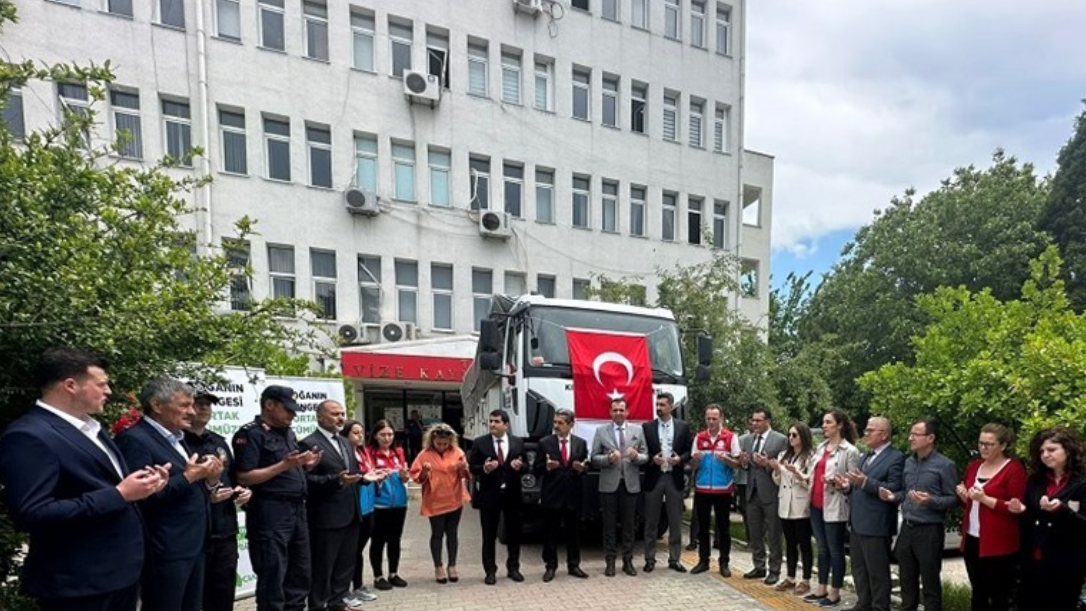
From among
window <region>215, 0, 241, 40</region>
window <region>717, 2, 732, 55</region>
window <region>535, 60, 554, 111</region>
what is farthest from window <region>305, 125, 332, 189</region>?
window <region>717, 2, 732, 55</region>

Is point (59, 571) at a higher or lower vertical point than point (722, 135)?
lower

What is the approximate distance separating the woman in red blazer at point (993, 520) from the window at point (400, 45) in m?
15.9

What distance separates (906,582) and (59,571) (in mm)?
5778

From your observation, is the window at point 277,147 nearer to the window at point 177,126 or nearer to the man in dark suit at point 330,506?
the window at point 177,126

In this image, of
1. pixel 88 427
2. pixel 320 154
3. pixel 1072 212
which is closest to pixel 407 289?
pixel 320 154

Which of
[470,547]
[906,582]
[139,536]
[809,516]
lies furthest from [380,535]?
[906,582]

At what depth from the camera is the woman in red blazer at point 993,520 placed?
13.9ft

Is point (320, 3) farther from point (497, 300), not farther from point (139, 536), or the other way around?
point (139, 536)

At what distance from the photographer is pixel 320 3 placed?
15383 mm

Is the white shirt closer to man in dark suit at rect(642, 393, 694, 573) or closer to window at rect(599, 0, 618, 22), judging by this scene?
man in dark suit at rect(642, 393, 694, 573)

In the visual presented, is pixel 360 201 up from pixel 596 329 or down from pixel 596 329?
up

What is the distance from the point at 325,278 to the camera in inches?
613

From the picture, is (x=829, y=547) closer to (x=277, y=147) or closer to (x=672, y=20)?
(x=277, y=147)

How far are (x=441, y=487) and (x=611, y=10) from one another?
694 inches
